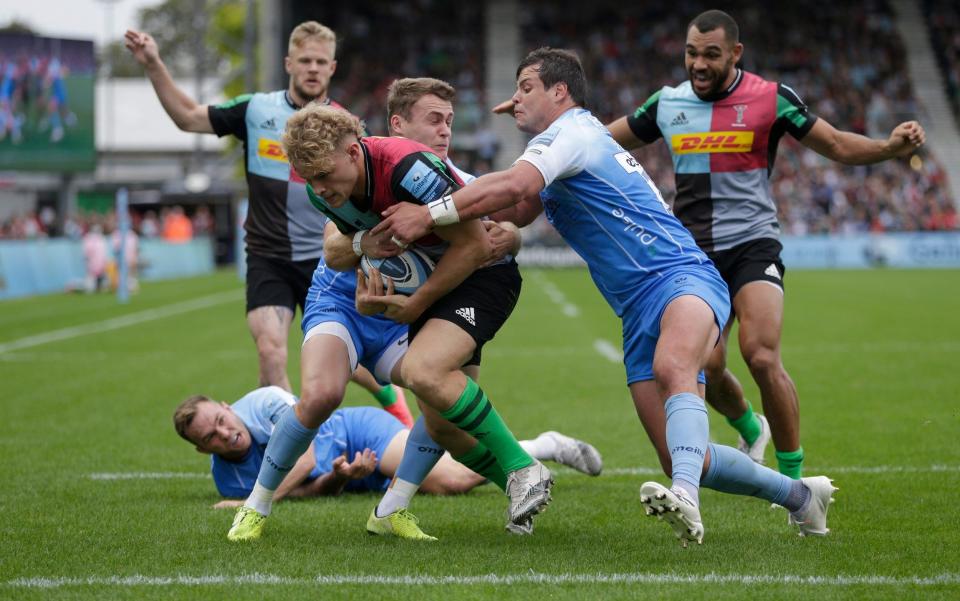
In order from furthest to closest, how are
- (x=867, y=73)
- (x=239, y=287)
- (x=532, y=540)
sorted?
(x=867, y=73), (x=239, y=287), (x=532, y=540)

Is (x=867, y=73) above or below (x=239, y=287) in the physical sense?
above

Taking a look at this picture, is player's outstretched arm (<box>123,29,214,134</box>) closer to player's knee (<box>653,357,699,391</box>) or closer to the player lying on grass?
the player lying on grass

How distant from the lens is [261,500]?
544cm

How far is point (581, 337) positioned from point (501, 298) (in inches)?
441

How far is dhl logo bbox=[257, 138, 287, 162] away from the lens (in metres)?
7.61

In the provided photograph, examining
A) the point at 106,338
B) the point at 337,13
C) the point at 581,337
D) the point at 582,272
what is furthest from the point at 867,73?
the point at 106,338

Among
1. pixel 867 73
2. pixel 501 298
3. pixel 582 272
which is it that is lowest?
pixel 582 272

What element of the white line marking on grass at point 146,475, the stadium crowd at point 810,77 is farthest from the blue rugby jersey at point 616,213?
the stadium crowd at point 810,77

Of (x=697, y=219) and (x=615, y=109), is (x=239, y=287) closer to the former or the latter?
(x=615, y=109)

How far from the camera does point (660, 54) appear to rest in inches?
1847

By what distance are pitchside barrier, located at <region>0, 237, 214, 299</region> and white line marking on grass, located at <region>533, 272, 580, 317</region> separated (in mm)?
10816

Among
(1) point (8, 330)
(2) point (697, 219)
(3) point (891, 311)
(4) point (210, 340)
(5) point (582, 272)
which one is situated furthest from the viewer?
(5) point (582, 272)

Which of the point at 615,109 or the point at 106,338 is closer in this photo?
the point at 106,338

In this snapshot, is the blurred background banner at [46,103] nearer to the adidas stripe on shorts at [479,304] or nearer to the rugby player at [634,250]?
the adidas stripe on shorts at [479,304]
